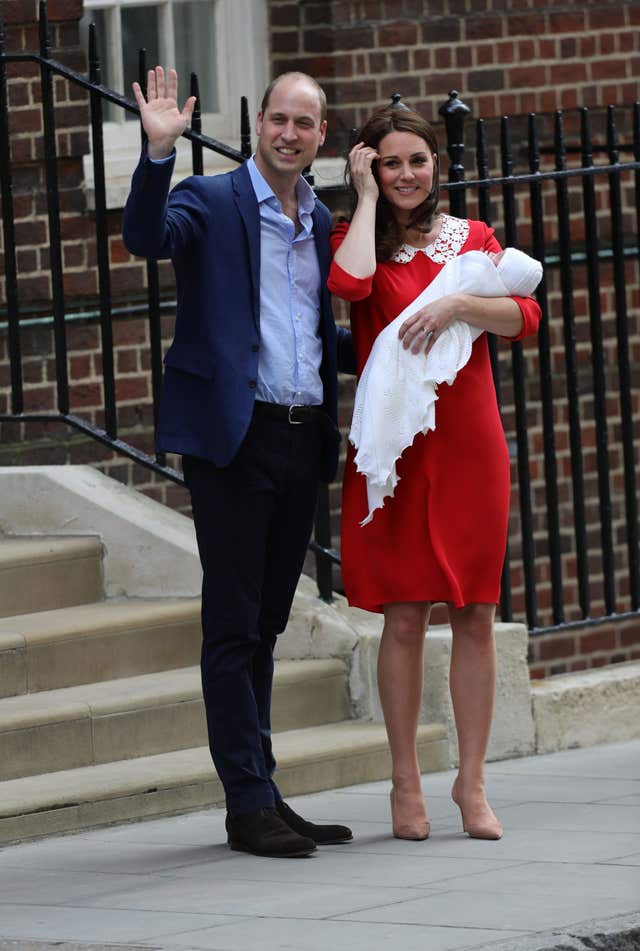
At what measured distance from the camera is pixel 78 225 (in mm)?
8047

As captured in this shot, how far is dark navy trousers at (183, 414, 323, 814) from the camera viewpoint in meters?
5.26

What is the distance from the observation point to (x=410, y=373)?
5359mm

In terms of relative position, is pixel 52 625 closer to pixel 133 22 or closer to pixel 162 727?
pixel 162 727

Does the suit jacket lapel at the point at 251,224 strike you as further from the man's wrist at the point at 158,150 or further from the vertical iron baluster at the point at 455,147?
the vertical iron baluster at the point at 455,147

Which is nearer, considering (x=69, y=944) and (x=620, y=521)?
(x=69, y=944)

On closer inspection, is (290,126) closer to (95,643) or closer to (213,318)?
(213,318)

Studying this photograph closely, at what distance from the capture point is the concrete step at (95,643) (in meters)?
6.25

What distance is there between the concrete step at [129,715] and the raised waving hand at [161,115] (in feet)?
5.60

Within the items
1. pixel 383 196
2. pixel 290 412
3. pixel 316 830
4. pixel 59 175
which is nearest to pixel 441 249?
pixel 383 196

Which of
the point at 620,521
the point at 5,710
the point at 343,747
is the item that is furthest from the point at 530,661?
the point at 5,710

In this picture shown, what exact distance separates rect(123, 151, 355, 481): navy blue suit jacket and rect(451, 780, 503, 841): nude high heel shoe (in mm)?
1090

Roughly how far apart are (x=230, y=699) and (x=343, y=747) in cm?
109

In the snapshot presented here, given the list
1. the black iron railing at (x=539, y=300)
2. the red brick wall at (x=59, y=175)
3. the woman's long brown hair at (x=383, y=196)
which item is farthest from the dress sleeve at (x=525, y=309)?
the red brick wall at (x=59, y=175)

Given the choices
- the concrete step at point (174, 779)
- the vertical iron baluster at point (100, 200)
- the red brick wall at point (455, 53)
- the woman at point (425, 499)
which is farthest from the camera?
the red brick wall at point (455, 53)
